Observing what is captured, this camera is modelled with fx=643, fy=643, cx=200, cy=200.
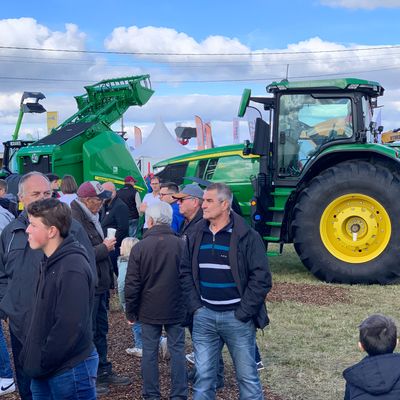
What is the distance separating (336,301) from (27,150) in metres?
7.94

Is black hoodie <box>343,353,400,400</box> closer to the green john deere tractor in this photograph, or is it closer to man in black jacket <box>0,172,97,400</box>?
man in black jacket <box>0,172,97,400</box>

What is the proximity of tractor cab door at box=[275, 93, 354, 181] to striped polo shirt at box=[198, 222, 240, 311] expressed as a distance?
19.2ft

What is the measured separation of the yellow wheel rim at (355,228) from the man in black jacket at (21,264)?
613 cm

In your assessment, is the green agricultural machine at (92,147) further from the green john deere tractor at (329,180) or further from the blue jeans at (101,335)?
the blue jeans at (101,335)

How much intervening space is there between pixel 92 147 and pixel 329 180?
5.78 meters

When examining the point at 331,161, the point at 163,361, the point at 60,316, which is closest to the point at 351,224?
the point at 331,161

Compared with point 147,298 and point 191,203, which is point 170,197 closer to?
point 191,203

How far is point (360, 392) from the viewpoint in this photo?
3107mm

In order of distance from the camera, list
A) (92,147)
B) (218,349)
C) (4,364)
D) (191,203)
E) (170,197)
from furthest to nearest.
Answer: (92,147) < (170,197) < (191,203) < (4,364) < (218,349)

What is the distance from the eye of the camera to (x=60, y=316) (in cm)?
316

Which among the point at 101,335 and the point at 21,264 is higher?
the point at 21,264

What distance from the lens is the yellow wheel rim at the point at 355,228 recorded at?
9.49 m

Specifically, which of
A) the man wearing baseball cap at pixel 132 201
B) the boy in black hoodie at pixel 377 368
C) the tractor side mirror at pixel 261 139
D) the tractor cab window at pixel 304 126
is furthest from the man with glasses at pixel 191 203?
the man wearing baseball cap at pixel 132 201

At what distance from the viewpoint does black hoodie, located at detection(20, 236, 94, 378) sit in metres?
3.17
